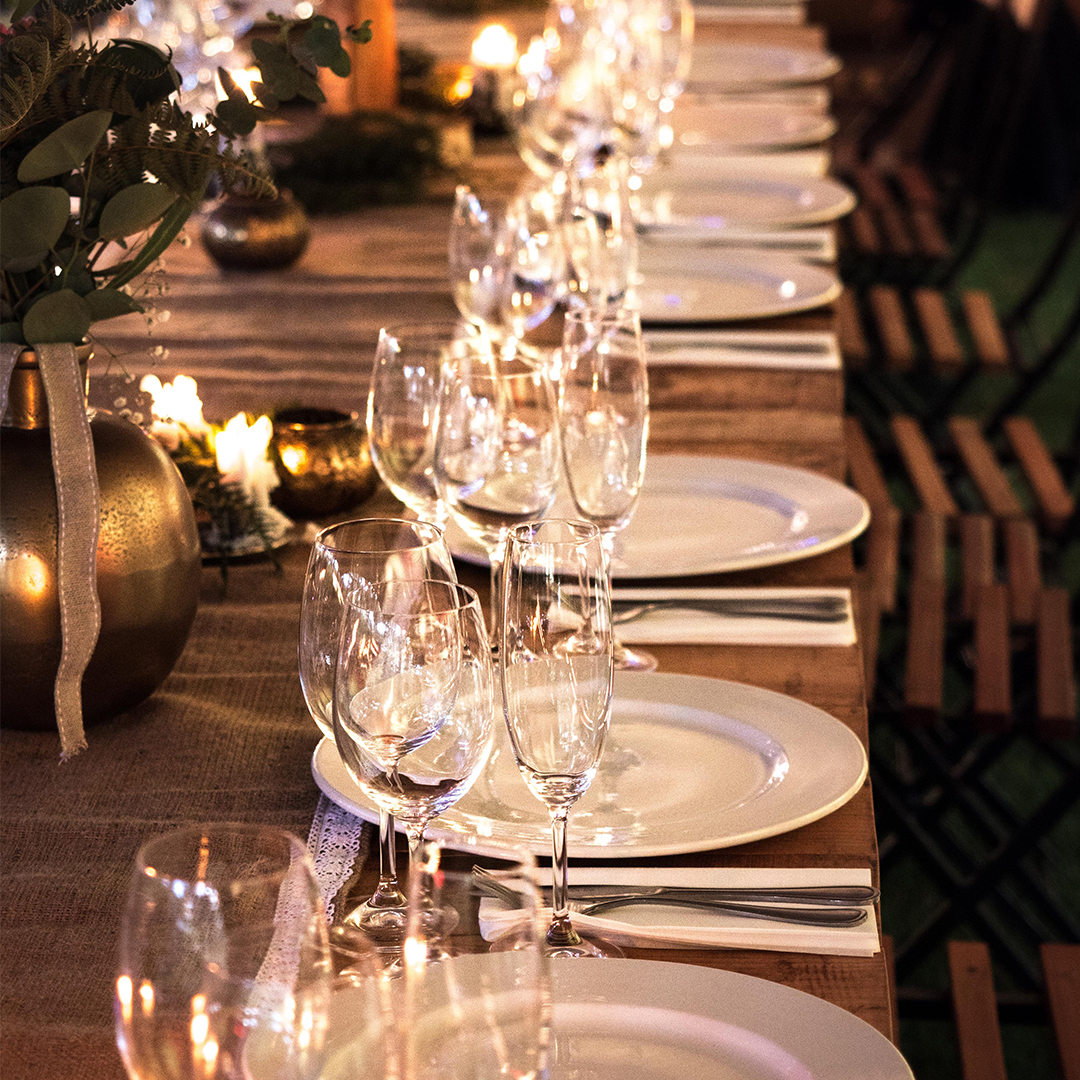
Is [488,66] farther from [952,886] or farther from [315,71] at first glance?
[315,71]

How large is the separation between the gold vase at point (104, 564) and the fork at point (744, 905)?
370 mm

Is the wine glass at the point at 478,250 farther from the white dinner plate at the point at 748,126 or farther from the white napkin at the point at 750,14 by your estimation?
the white napkin at the point at 750,14

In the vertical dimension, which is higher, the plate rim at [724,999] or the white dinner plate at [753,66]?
the plate rim at [724,999]

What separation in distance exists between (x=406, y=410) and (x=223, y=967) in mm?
829

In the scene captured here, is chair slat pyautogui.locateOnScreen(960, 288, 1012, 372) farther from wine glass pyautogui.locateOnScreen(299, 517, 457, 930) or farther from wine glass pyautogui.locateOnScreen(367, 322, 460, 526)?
wine glass pyautogui.locateOnScreen(299, 517, 457, 930)

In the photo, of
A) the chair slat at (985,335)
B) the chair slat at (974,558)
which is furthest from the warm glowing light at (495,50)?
the chair slat at (974,558)

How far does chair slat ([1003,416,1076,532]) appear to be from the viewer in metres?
2.74

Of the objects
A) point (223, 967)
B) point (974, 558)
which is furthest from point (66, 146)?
point (974, 558)

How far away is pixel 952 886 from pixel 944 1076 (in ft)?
1.09

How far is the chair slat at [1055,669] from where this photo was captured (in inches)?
85.2

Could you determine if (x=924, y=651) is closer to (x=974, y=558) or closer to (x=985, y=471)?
(x=974, y=558)

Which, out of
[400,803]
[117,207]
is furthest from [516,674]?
[117,207]

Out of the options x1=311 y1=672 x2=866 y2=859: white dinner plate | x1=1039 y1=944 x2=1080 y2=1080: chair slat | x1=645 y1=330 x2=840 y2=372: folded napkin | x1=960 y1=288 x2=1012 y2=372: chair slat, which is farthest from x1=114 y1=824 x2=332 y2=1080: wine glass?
x1=960 y1=288 x2=1012 y2=372: chair slat

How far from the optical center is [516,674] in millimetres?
934
